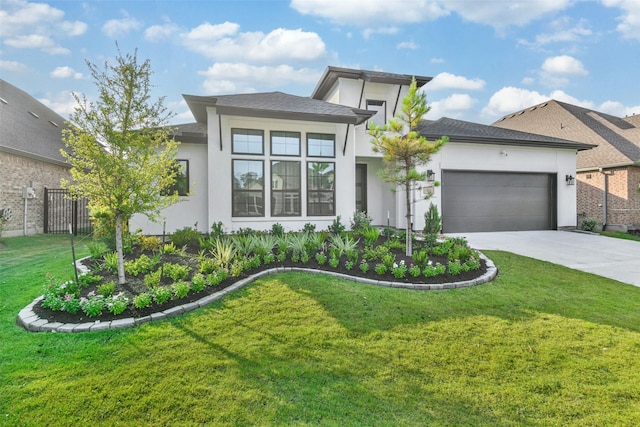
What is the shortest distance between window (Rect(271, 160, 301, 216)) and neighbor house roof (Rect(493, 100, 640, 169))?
13427 mm

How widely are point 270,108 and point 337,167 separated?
3.02 meters

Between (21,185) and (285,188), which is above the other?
(21,185)

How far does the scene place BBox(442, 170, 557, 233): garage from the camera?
11922mm

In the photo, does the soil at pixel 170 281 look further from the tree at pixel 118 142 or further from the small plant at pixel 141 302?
the tree at pixel 118 142

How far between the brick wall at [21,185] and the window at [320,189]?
423 inches

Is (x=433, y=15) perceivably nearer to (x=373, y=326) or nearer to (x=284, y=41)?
(x=284, y=41)

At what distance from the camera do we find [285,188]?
1027cm

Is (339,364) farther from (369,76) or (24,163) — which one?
(24,163)

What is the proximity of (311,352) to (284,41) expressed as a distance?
1105 centimetres

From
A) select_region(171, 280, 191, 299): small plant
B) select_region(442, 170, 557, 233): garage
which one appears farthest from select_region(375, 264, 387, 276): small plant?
select_region(442, 170, 557, 233): garage

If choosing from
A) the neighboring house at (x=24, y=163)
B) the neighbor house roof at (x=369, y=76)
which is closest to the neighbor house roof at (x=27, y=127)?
the neighboring house at (x=24, y=163)

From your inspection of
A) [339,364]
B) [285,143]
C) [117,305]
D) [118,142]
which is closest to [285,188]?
[285,143]

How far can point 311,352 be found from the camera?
330 cm

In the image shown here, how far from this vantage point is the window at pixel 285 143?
10.2m
